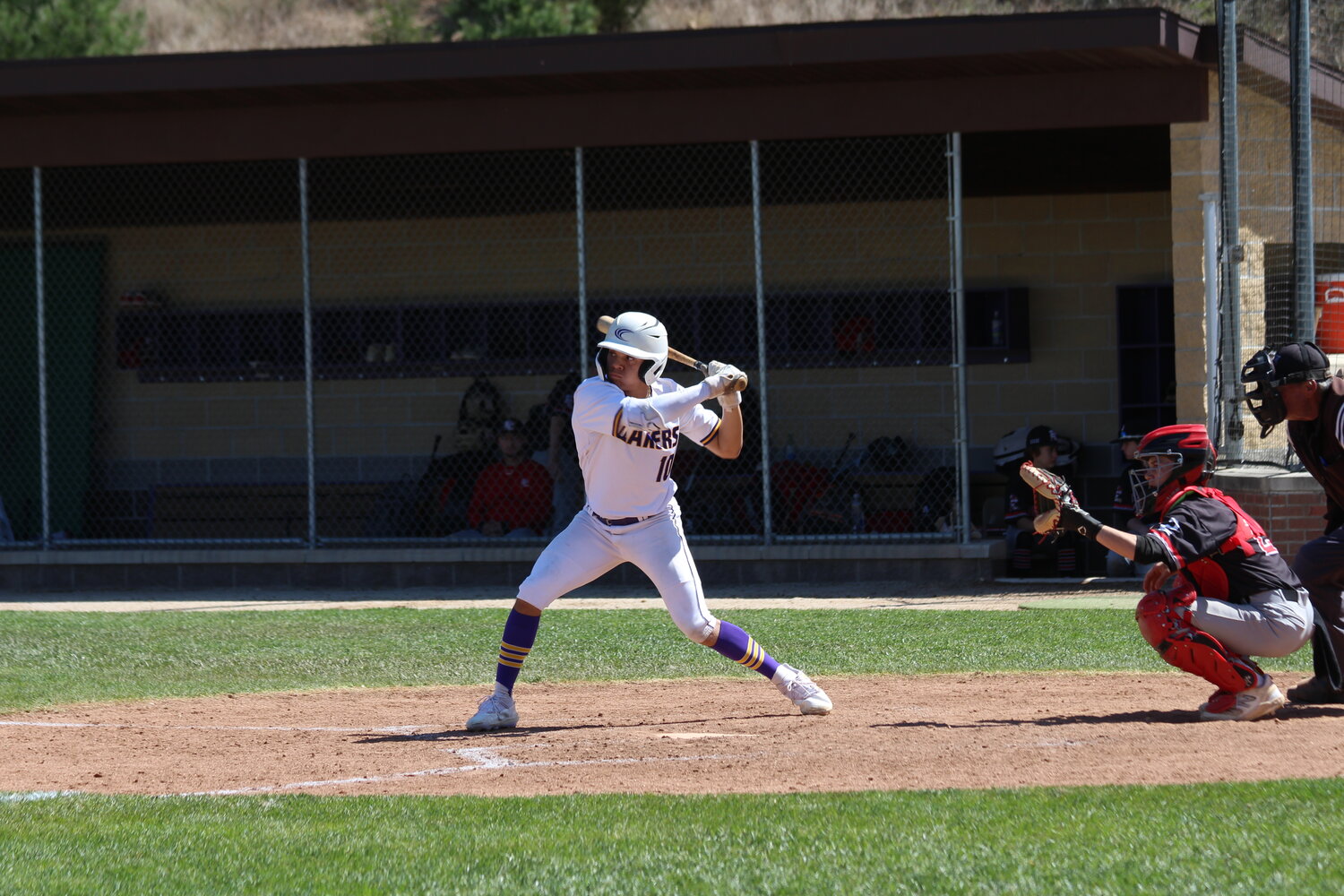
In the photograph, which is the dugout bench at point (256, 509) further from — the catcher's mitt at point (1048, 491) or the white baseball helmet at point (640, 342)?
the catcher's mitt at point (1048, 491)

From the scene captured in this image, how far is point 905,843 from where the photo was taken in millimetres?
4238

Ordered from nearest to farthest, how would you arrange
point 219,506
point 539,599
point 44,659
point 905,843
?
1. point 905,843
2. point 539,599
3. point 44,659
4. point 219,506

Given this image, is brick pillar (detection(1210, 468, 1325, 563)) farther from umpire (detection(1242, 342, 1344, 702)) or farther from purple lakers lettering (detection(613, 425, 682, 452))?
purple lakers lettering (detection(613, 425, 682, 452))

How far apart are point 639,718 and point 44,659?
4187 millimetres

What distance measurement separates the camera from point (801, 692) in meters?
6.38

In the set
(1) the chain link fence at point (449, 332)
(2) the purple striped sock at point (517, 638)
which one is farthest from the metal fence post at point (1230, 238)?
(2) the purple striped sock at point (517, 638)

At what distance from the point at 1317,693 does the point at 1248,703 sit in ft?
1.87

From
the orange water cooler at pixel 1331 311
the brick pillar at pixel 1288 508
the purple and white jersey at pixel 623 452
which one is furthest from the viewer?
the orange water cooler at pixel 1331 311

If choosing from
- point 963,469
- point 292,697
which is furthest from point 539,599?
point 963,469

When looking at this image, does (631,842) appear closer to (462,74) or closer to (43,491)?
(462,74)

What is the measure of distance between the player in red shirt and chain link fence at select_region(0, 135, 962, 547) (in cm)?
2

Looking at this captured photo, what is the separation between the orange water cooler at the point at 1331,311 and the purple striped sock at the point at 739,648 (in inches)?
280

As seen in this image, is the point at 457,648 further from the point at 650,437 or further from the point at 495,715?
the point at 650,437

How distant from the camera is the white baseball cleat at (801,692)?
635 cm
